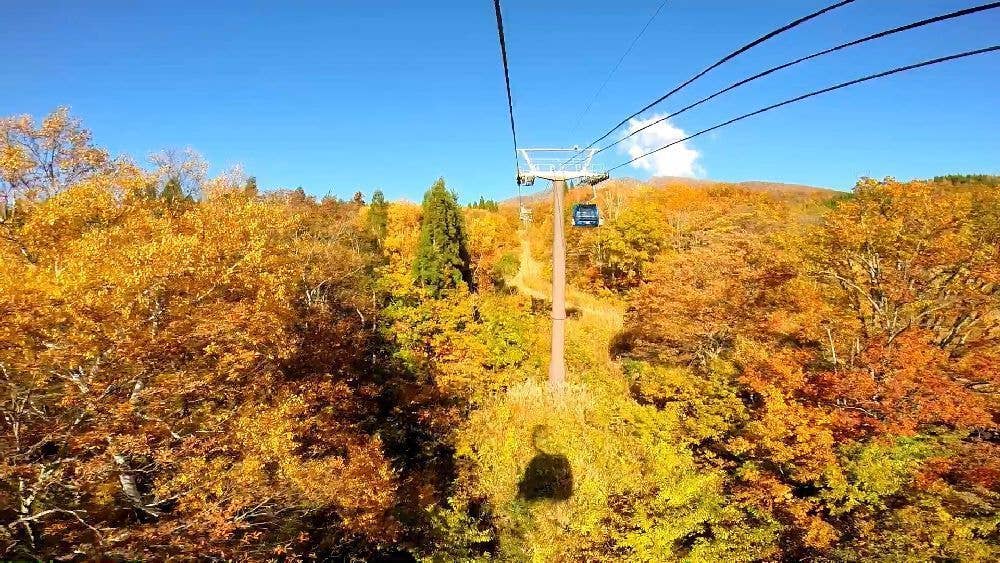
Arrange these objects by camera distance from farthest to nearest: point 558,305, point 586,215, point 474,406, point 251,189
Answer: point 251,189 < point 474,406 < point 558,305 < point 586,215

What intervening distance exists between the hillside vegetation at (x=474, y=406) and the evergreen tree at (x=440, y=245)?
10.4 m

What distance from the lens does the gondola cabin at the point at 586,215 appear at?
19.1m

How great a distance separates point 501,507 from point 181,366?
10.8 metres

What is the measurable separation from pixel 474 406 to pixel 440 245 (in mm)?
17129

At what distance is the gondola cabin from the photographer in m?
19.1

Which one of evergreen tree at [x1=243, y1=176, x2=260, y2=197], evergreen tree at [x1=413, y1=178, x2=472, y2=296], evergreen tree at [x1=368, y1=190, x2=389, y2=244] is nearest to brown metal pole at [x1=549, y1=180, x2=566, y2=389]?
evergreen tree at [x1=413, y1=178, x2=472, y2=296]

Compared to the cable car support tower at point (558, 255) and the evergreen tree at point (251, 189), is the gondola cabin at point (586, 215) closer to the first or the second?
the cable car support tower at point (558, 255)

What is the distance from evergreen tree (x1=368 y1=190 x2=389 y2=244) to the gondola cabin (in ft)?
119

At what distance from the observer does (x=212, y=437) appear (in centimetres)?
1332

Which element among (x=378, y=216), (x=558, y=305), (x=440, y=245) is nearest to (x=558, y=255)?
(x=558, y=305)

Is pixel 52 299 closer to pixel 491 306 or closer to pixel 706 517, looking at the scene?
pixel 706 517

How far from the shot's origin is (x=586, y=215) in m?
19.2

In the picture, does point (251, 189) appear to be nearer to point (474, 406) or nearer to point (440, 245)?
point (440, 245)

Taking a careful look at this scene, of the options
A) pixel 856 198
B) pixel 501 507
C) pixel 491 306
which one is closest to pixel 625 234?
pixel 491 306
